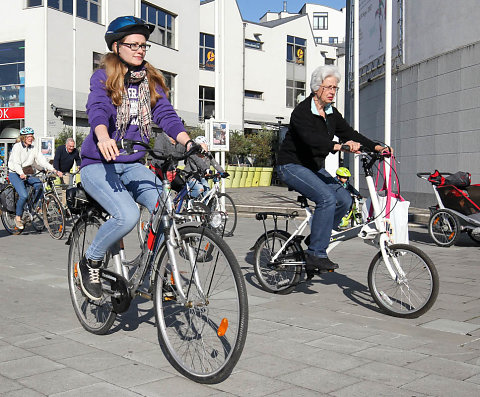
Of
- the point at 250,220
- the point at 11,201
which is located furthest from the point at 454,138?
the point at 11,201

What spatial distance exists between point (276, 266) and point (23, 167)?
6.58m

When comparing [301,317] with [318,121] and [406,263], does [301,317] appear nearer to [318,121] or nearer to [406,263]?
[406,263]

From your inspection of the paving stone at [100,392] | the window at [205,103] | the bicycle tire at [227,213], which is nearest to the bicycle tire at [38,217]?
the bicycle tire at [227,213]

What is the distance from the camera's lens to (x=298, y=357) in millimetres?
3818

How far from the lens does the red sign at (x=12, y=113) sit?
3272cm

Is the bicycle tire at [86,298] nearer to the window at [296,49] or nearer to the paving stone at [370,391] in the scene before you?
the paving stone at [370,391]

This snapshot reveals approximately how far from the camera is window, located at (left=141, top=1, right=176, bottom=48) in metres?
39.2

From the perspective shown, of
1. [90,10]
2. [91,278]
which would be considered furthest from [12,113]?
[91,278]

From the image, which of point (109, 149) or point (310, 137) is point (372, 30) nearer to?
point (310, 137)

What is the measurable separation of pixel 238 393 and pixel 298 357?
2.36ft

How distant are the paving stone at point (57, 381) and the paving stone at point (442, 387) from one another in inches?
66.8

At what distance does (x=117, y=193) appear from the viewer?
3986 millimetres

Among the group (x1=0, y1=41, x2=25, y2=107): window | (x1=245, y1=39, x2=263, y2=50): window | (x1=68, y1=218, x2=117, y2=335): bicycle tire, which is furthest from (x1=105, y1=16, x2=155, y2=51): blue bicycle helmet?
(x1=245, y1=39, x2=263, y2=50): window

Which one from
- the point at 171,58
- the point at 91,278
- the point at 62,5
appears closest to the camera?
the point at 91,278
